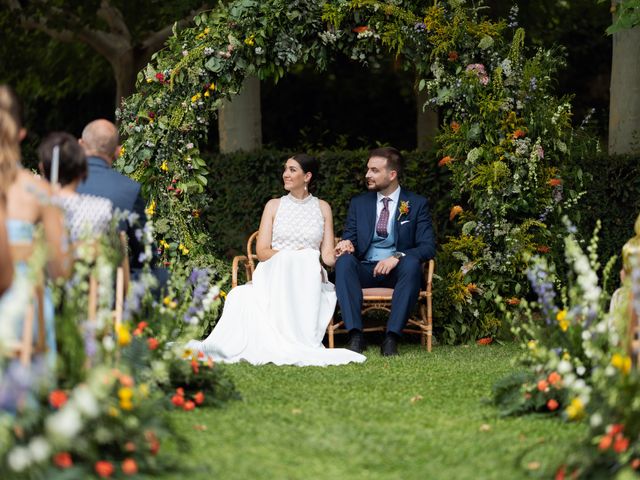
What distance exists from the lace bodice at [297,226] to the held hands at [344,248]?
0.52 feet

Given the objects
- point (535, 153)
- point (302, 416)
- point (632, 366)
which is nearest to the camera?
point (632, 366)

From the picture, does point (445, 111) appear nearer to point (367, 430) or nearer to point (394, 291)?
point (394, 291)

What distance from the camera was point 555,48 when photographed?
30.7 ft

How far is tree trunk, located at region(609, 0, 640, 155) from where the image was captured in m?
10.4

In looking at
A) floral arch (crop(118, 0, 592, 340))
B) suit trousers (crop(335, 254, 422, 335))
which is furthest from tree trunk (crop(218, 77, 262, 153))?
suit trousers (crop(335, 254, 422, 335))

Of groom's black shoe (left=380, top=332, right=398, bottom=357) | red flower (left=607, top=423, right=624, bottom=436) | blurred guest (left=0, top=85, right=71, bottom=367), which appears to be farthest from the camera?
groom's black shoe (left=380, top=332, right=398, bottom=357)

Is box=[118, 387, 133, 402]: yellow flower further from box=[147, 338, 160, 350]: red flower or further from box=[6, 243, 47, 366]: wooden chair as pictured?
box=[147, 338, 160, 350]: red flower

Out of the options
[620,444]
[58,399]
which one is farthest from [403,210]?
[58,399]

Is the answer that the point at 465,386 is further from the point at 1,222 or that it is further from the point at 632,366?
the point at 1,222

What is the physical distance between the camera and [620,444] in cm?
421

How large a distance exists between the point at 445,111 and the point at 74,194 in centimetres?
422

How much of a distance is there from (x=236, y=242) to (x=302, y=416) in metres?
5.74

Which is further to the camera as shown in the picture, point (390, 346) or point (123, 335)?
point (390, 346)

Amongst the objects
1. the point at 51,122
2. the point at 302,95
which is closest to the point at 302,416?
the point at 302,95
